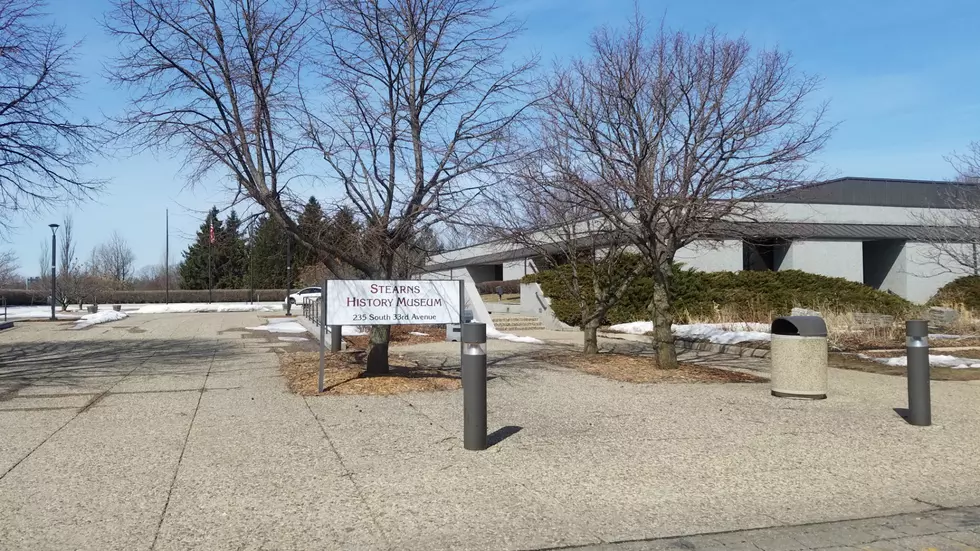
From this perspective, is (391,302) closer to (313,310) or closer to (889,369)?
(889,369)

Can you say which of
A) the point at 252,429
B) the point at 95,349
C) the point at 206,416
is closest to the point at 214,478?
the point at 252,429

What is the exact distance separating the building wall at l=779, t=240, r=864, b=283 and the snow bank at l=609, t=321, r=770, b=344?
1324 centimetres

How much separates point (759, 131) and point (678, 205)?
167 centimetres

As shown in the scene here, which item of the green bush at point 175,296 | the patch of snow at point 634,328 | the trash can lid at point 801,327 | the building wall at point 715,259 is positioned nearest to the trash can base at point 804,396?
the trash can lid at point 801,327

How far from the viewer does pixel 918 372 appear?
803 centimetres

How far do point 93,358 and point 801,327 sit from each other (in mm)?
12919

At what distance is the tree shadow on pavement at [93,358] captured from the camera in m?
11.9

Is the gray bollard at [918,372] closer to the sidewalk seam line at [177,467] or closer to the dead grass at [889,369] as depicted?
the dead grass at [889,369]

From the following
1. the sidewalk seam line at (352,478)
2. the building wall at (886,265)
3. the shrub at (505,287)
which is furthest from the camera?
the shrub at (505,287)

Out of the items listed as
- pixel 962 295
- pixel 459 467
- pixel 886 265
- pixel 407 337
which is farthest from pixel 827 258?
pixel 459 467

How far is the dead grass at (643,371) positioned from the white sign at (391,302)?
10.1 feet

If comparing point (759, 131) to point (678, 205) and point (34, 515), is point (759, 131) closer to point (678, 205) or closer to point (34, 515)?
point (678, 205)

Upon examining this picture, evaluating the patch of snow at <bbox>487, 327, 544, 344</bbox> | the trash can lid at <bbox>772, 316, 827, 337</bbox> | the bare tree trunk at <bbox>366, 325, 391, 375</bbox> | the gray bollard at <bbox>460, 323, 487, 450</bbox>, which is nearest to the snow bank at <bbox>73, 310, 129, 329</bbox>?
the patch of snow at <bbox>487, 327, 544, 344</bbox>

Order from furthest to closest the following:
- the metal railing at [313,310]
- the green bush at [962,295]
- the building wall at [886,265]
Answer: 1. the building wall at [886,265]
2. the green bush at [962,295]
3. the metal railing at [313,310]
